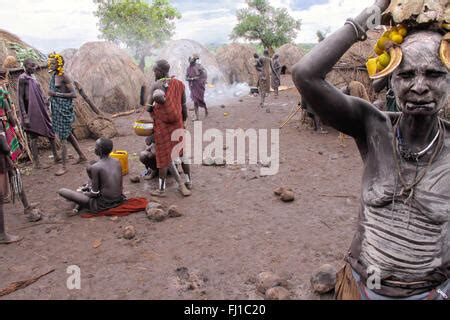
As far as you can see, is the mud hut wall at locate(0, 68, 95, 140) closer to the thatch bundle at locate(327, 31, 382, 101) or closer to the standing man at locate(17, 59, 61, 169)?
the standing man at locate(17, 59, 61, 169)

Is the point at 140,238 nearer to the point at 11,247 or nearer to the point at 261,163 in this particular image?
the point at 11,247

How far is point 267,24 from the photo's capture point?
26328 millimetres

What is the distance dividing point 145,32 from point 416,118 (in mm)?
24328

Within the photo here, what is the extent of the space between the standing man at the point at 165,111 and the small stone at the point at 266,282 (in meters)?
2.46

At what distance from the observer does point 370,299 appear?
1457mm

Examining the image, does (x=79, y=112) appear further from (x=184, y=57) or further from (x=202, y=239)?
(x=184, y=57)

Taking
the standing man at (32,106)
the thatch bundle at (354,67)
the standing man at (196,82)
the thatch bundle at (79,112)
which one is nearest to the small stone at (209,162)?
the standing man at (32,106)

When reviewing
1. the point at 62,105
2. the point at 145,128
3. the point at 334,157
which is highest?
the point at 62,105

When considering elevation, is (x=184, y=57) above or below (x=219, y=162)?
above

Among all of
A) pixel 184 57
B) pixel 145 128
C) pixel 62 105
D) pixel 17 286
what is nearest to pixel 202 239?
pixel 17 286

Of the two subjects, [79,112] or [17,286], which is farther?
[79,112]

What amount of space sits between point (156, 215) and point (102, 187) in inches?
32.1

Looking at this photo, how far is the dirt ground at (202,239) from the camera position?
3.29m

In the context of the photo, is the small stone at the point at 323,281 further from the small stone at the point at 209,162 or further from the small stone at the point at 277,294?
the small stone at the point at 209,162
